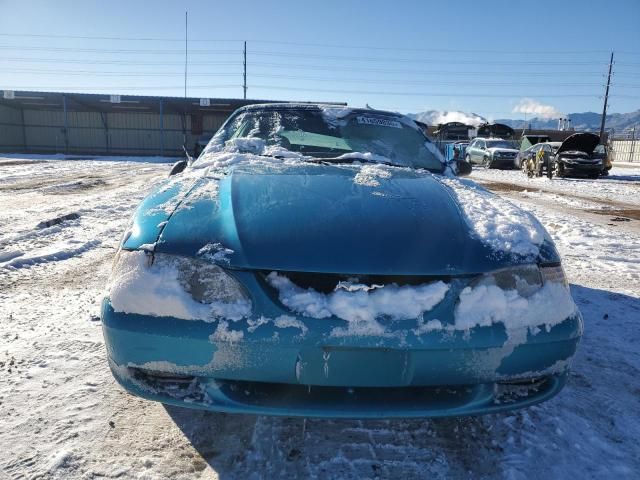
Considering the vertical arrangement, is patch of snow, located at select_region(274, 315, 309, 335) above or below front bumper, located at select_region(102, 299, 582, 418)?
above

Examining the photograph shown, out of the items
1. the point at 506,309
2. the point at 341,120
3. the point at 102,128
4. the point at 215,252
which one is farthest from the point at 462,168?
the point at 102,128

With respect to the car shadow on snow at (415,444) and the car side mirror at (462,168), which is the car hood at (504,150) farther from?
the car shadow on snow at (415,444)

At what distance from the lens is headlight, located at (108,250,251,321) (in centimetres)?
149

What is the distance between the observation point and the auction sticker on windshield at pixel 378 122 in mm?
3332

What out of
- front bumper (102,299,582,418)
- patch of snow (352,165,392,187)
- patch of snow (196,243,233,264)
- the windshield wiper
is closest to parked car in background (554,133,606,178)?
A: the windshield wiper

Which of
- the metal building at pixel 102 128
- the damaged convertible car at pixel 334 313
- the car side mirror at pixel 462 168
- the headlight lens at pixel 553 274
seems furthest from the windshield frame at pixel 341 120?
Answer: the metal building at pixel 102 128

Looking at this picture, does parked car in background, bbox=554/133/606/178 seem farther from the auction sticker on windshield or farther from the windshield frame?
the auction sticker on windshield

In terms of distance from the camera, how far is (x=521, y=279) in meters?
1.65

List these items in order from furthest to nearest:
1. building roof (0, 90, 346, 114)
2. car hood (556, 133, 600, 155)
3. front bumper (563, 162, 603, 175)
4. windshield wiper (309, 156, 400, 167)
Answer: building roof (0, 90, 346, 114) → car hood (556, 133, 600, 155) → front bumper (563, 162, 603, 175) → windshield wiper (309, 156, 400, 167)

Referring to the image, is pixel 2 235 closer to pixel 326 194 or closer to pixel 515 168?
pixel 326 194

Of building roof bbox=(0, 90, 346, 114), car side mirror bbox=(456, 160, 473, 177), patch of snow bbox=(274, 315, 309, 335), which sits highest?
building roof bbox=(0, 90, 346, 114)

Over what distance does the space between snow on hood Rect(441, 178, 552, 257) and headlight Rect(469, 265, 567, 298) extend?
0.07m

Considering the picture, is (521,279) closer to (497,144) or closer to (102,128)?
(497,144)

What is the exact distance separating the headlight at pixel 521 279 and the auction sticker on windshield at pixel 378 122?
1.93 m
